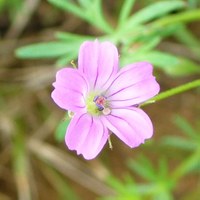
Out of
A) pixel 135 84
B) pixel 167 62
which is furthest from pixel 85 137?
pixel 167 62

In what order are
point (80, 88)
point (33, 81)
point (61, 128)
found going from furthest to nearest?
point (33, 81) → point (61, 128) → point (80, 88)

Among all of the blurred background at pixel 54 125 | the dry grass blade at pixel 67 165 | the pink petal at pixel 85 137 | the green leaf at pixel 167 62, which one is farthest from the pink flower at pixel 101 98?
the dry grass blade at pixel 67 165

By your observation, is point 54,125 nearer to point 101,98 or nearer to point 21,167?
point 21,167

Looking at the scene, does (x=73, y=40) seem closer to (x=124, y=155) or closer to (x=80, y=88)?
(x=80, y=88)

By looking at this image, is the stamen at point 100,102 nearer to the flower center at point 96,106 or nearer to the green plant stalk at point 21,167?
the flower center at point 96,106

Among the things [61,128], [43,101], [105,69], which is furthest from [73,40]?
[43,101]

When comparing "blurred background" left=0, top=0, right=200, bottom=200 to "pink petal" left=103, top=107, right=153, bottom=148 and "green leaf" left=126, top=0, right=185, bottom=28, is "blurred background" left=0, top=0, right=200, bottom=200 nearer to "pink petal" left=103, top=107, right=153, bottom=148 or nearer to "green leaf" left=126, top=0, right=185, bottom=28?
"green leaf" left=126, top=0, right=185, bottom=28

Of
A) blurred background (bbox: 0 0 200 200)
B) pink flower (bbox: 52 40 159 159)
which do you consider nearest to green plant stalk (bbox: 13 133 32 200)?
blurred background (bbox: 0 0 200 200)
